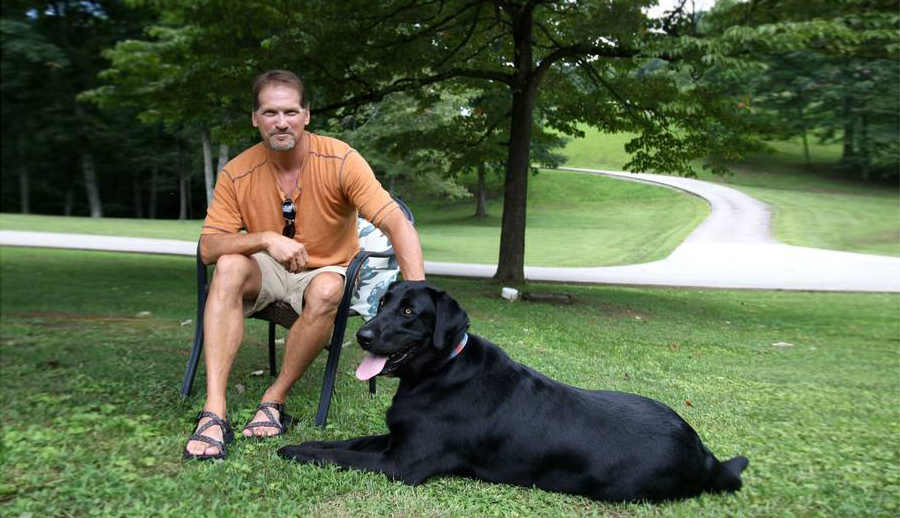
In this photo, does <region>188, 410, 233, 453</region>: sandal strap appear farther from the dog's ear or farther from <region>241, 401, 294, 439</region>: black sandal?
the dog's ear

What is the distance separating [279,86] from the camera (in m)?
3.06

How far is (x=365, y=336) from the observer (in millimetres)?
2400

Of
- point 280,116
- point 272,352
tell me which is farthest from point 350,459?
point 272,352

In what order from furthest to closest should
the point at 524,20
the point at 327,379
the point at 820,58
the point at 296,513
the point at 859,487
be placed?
1. the point at 524,20
2. the point at 820,58
3. the point at 327,379
4. the point at 859,487
5. the point at 296,513

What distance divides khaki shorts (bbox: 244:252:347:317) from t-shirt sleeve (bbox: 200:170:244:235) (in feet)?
0.60

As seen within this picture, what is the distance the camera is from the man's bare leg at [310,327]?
10.3 feet

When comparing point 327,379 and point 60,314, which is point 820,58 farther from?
point 60,314

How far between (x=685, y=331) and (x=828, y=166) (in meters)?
35.0

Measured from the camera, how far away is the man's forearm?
3.04 meters


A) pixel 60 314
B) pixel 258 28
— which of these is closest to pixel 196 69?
pixel 258 28

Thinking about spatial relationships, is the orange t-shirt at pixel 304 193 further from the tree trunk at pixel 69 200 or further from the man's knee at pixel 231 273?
the tree trunk at pixel 69 200

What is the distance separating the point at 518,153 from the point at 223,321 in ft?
25.5

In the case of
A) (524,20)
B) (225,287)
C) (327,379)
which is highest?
(524,20)

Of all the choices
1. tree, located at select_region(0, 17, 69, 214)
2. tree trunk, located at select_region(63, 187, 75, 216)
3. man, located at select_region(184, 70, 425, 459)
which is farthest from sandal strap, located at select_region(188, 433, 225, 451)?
tree trunk, located at select_region(63, 187, 75, 216)
